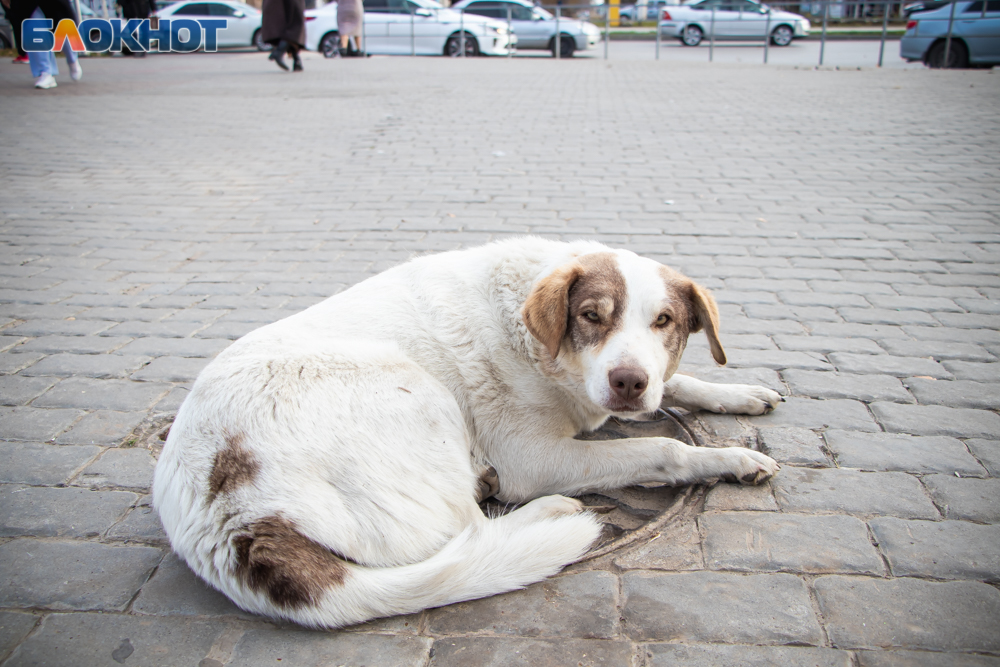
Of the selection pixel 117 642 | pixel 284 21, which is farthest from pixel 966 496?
pixel 284 21

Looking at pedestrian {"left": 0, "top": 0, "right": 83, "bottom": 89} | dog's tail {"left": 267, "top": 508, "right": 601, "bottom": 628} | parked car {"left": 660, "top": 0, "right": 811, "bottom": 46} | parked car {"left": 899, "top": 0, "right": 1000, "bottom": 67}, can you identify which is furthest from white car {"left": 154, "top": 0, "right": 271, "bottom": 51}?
dog's tail {"left": 267, "top": 508, "right": 601, "bottom": 628}

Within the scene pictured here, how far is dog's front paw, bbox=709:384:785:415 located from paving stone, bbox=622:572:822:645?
123 centimetres

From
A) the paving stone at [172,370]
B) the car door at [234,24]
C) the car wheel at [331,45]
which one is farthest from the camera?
the car door at [234,24]

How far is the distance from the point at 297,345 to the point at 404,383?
463mm

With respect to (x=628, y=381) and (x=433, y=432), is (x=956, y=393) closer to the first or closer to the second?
(x=628, y=381)

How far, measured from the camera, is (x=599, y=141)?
10.0 metres

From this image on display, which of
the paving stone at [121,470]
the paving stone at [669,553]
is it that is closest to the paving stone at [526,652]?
the paving stone at [669,553]

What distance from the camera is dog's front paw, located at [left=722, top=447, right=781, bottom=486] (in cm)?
292

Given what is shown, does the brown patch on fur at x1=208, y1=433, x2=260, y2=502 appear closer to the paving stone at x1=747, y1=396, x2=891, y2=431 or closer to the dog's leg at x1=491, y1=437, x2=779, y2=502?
the dog's leg at x1=491, y1=437, x2=779, y2=502

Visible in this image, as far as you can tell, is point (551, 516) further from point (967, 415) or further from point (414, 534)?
point (967, 415)

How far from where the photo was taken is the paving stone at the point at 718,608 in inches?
85.1

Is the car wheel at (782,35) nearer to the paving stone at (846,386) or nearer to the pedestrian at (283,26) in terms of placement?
the pedestrian at (283,26)

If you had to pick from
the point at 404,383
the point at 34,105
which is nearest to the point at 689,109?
the point at 404,383

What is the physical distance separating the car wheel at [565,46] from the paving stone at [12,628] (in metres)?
24.9
